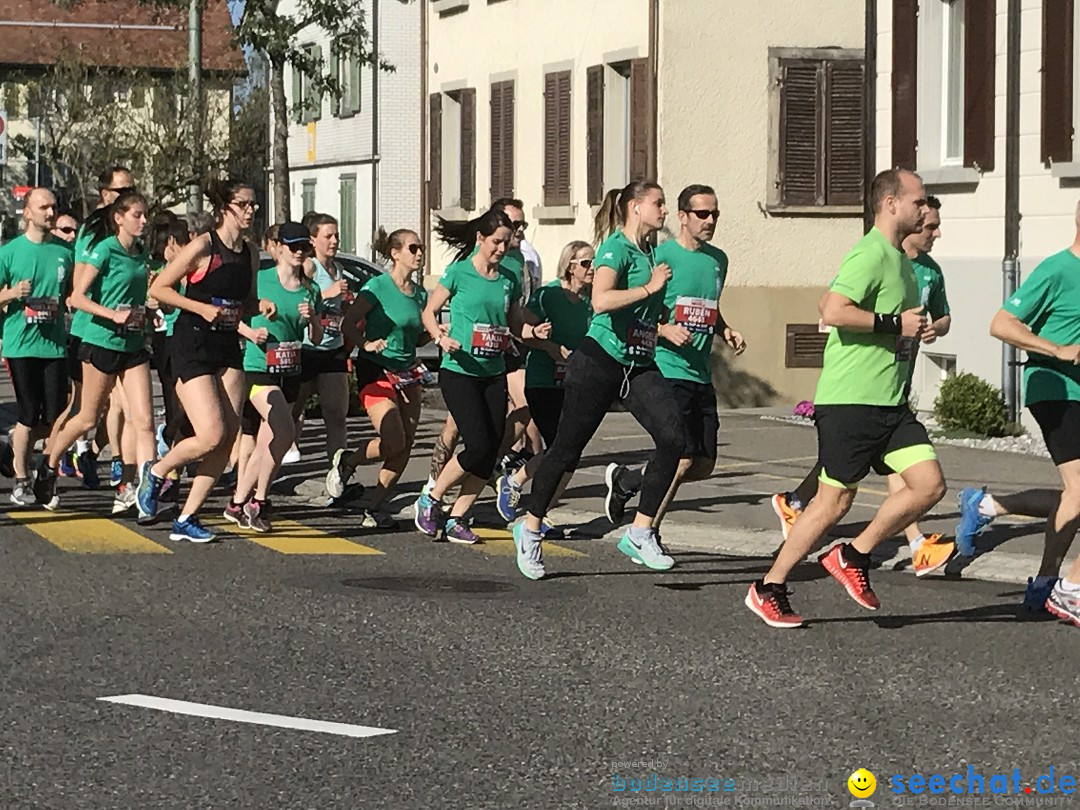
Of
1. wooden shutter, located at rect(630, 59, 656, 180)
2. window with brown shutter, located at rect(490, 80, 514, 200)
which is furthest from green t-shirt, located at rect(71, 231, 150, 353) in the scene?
window with brown shutter, located at rect(490, 80, 514, 200)

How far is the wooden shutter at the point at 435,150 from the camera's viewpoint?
106 feet

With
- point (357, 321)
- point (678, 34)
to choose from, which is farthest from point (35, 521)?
point (678, 34)

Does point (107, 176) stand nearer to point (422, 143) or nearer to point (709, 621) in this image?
point (709, 621)

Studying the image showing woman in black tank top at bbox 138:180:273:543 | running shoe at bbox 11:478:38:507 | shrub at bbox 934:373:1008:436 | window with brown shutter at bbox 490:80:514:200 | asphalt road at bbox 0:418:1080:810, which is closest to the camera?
asphalt road at bbox 0:418:1080:810

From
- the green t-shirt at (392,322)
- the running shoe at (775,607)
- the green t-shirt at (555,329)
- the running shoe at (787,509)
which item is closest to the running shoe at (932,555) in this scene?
the running shoe at (787,509)

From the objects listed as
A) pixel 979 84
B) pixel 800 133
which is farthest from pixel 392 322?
pixel 800 133

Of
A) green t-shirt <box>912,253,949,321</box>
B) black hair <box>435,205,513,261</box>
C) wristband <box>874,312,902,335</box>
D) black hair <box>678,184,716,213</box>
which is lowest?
wristband <box>874,312,902,335</box>

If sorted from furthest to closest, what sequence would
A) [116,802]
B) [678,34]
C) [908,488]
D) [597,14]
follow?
1. [597,14]
2. [678,34]
3. [908,488]
4. [116,802]

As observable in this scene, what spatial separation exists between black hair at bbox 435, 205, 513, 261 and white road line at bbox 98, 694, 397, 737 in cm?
493

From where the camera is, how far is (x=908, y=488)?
984 cm

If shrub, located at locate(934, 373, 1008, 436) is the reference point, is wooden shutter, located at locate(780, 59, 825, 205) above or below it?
above

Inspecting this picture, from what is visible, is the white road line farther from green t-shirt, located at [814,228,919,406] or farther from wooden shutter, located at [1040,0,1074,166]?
wooden shutter, located at [1040,0,1074,166]

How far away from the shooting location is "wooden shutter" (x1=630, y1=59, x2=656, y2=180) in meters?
24.6

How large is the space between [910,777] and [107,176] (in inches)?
362
